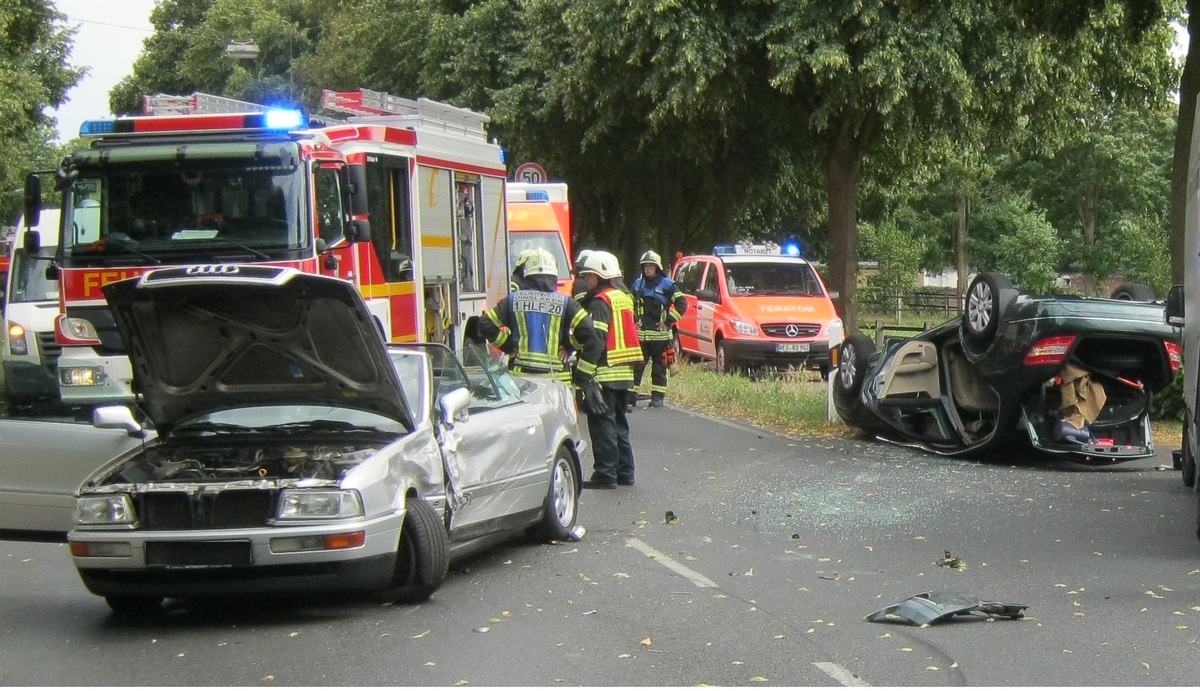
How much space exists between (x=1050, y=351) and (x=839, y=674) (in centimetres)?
690

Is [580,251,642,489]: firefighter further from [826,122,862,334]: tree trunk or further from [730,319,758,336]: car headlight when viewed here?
[826,122,862,334]: tree trunk

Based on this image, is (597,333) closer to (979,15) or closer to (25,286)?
(25,286)

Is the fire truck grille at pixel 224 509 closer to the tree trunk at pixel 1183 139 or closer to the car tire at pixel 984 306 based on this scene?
the car tire at pixel 984 306

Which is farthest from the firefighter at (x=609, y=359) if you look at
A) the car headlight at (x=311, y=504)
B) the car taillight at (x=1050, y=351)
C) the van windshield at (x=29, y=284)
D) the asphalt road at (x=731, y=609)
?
the van windshield at (x=29, y=284)

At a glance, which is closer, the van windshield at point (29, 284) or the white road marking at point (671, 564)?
the white road marking at point (671, 564)

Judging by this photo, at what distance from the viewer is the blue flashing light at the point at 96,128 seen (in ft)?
43.7

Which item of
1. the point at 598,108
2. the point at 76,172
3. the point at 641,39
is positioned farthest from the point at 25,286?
the point at 598,108

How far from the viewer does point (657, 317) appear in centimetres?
1872

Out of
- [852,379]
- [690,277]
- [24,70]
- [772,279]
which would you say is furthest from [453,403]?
[24,70]

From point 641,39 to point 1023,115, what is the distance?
6779 mm

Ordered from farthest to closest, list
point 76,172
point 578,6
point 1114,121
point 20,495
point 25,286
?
point 1114,121 < point 578,6 < point 25,286 < point 76,172 < point 20,495

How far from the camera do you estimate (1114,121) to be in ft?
181

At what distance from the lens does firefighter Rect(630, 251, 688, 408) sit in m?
18.5

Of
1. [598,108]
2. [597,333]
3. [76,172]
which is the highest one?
[598,108]
